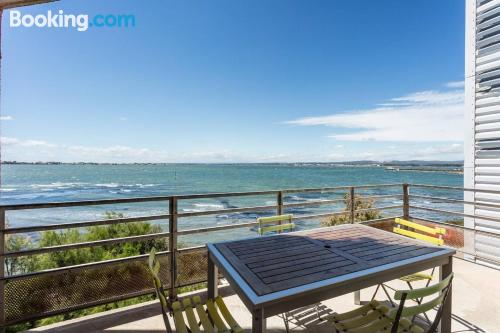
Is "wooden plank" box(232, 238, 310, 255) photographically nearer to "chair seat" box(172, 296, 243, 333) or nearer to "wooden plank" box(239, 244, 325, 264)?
"wooden plank" box(239, 244, 325, 264)

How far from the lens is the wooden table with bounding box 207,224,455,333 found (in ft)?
4.62

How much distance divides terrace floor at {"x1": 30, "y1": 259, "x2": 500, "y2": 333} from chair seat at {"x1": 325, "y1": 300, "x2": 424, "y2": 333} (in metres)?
0.80

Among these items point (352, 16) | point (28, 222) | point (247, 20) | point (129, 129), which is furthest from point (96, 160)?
point (352, 16)

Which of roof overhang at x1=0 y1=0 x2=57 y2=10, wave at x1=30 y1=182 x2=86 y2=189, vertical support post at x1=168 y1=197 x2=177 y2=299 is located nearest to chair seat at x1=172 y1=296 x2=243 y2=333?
vertical support post at x1=168 y1=197 x2=177 y2=299

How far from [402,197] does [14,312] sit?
5643 millimetres

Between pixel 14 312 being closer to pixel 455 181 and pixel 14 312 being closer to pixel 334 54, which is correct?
pixel 334 54

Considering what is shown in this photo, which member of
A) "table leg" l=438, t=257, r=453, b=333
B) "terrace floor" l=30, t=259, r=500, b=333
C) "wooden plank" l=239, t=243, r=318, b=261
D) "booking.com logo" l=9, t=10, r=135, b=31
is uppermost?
"booking.com logo" l=9, t=10, r=135, b=31

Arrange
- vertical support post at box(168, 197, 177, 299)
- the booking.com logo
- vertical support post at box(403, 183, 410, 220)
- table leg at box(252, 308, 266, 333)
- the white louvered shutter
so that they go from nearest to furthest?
table leg at box(252, 308, 266, 333) < vertical support post at box(168, 197, 177, 299) < the white louvered shutter < vertical support post at box(403, 183, 410, 220) < the booking.com logo

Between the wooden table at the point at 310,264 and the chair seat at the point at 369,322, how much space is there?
217mm

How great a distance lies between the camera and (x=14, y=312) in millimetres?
2484

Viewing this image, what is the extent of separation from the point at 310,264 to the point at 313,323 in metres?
1.08

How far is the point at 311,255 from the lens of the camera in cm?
195

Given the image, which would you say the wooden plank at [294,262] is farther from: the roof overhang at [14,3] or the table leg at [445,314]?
the roof overhang at [14,3]

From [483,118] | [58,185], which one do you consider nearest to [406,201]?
[483,118]
